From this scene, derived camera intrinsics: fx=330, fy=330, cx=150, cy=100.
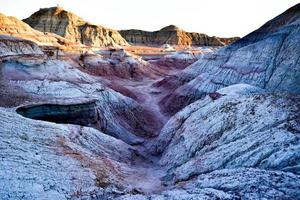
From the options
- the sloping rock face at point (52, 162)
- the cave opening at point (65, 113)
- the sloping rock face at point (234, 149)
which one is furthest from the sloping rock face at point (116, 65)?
the sloping rock face at point (52, 162)

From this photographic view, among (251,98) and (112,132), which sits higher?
(251,98)

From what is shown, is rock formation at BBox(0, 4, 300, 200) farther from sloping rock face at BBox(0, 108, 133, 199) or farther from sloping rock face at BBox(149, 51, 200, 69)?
sloping rock face at BBox(149, 51, 200, 69)

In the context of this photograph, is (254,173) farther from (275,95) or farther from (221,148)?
(275,95)

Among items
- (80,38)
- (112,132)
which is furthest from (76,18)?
(112,132)

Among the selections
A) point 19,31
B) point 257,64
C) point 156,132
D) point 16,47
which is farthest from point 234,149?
point 19,31

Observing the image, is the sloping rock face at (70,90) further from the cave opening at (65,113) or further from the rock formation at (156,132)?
the cave opening at (65,113)

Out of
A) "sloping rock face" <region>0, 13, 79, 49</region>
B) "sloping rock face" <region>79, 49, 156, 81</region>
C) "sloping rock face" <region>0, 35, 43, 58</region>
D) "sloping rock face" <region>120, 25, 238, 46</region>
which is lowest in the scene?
"sloping rock face" <region>79, 49, 156, 81</region>

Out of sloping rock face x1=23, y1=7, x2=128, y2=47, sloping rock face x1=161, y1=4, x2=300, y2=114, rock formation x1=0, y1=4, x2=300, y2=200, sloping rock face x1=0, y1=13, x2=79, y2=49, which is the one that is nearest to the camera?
rock formation x1=0, y1=4, x2=300, y2=200

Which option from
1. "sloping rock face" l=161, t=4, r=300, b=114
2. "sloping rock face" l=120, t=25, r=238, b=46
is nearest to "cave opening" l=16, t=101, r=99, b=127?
"sloping rock face" l=161, t=4, r=300, b=114
